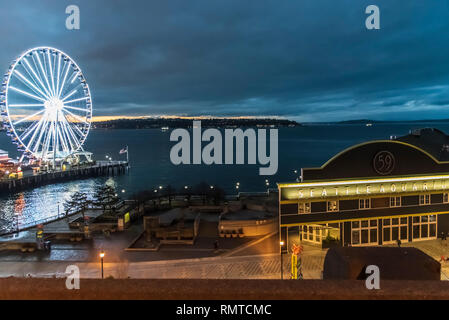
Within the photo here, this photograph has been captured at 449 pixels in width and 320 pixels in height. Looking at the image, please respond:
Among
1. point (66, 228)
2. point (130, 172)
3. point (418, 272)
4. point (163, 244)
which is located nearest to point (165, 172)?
point (130, 172)

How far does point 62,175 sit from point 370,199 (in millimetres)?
65861

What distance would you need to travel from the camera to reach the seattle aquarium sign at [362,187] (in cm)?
2212

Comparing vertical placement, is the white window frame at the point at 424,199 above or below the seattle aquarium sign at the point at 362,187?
below

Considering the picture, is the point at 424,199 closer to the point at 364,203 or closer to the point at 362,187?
the point at 364,203

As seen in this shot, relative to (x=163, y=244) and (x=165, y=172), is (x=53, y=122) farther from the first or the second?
(x=163, y=244)

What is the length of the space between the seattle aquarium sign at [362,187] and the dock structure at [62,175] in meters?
57.5

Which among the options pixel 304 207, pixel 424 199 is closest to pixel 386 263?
pixel 304 207

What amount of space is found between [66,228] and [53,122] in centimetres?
3392

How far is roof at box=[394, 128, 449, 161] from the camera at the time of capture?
31078 mm

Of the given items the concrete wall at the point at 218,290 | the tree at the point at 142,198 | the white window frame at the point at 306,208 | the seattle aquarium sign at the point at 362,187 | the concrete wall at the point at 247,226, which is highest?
the concrete wall at the point at 218,290

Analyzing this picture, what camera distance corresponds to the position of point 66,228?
29266 mm

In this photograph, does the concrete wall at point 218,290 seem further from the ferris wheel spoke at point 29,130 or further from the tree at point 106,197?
the ferris wheel spoke at point 29,130

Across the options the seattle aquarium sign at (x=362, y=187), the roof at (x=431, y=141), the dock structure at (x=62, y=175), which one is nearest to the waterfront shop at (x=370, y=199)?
the seattle aquarium sign at (x=362, y=187)
